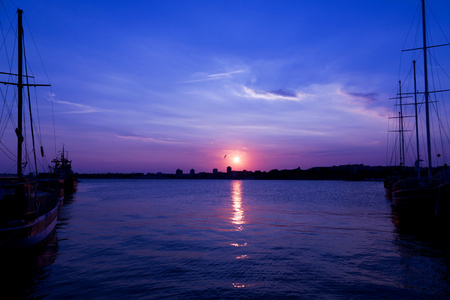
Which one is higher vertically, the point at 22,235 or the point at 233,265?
the point at 22,235

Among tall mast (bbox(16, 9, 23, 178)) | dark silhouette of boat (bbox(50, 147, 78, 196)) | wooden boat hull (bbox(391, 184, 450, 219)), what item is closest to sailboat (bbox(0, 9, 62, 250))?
tall mast (bbox(16, 9, 23, 178))

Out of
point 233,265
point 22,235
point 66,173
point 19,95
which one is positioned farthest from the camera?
point 66,173

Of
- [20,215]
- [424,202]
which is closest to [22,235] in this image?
[20,215]

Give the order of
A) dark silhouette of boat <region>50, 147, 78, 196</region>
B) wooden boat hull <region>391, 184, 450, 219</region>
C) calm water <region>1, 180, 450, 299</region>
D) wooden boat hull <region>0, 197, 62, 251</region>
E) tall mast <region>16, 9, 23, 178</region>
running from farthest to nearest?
dark silhouette of boat <region>50, 147, 78, 196</region> < wooden boat hull <region>391, 184, 450, 219</region> < tall mast <region>16, 9, 23, 178</region> < wooden boat hull <region>0, 197, 62, 251</region> < calm water <region>1, 180, 450, 299</region>

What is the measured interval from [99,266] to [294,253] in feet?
32.1

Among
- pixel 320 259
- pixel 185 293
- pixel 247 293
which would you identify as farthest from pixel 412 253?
pixel 185 293

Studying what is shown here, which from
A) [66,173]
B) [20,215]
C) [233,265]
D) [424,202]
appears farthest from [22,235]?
[66,173]

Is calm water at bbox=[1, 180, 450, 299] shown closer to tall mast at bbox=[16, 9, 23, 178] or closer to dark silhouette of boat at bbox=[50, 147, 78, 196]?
tall mast at bbox=[16, 9, 23, 178]

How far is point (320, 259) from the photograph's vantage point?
49.0 feet

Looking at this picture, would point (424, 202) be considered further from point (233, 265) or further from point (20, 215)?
point (20, 215)

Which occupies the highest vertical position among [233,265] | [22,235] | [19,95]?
[19,95]

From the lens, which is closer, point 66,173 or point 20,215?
point 20,215

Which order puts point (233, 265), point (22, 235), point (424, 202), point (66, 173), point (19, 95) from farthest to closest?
point (66, 173)
point (424, 202)
point (19, 95)
point (22, 235)
point (233, 265)

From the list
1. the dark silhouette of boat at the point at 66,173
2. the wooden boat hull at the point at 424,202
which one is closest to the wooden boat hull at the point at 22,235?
the wooden boat hull at the point at 424,202
